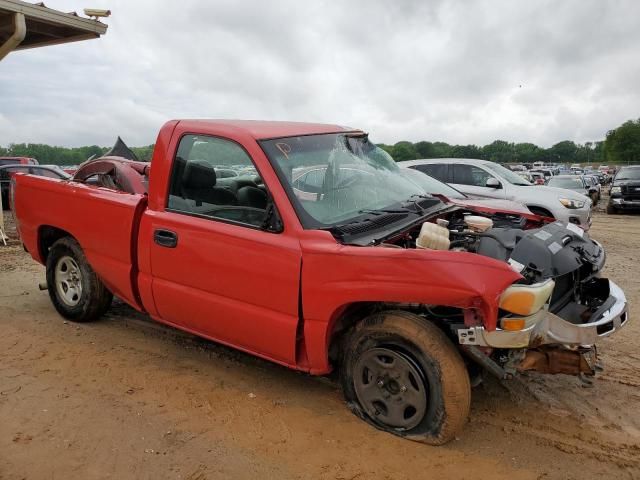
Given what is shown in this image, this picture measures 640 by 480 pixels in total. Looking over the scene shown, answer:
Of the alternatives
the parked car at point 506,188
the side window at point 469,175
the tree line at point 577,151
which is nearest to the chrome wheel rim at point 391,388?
the parked car at point 506,188

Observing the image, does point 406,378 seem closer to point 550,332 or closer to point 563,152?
point 550,332

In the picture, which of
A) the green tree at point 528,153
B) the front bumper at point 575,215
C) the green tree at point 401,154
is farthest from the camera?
the green tree at point 528,153

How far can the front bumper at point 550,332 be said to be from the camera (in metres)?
2.72

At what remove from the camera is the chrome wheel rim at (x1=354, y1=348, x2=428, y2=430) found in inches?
117

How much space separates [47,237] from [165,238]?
7.12ft

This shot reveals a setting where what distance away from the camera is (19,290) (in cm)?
619

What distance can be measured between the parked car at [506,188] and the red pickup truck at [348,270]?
218 inches

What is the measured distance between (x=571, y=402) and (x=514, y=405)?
1.37 ft

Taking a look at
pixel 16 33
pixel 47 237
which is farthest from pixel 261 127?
pixel 16 33

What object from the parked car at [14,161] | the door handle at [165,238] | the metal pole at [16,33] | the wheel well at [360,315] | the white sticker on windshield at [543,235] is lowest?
the wheel well at [360,315]

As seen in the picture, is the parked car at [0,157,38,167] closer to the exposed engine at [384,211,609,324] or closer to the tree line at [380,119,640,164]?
the exposed engine at [384,211,609,324]

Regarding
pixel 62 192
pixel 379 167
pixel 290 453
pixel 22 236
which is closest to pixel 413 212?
pixel 379 167

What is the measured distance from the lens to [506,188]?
9.80 m

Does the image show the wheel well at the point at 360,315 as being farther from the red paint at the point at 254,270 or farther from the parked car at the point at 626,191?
the parked car at the point at 626,191
